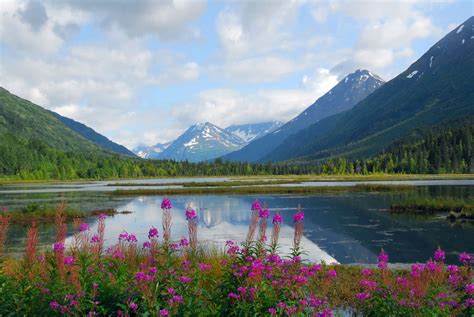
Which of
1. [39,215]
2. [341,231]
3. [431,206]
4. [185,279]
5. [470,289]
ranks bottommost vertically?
[341,231]

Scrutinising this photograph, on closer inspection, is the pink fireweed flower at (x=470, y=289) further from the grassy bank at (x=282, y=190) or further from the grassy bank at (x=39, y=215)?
the grassy bank at (x=282, y=190)

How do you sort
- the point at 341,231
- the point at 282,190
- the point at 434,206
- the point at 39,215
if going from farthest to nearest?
1. the point at 282,190
2. the point at 434,206
3. the point at 39,215
4. the point at 341,231

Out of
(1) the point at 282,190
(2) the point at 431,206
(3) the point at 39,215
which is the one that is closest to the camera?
(3) the point at 39,215

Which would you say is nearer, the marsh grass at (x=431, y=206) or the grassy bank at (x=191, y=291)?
the grassy bank at (x=191, y=291)

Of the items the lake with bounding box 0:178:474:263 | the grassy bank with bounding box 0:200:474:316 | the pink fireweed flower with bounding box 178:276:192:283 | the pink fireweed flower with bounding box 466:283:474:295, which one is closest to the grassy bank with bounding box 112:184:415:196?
the lake with bounding box 0:178:474:263

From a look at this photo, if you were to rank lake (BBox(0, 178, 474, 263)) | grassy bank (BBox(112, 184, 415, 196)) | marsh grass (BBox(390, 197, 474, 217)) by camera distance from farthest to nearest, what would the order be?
grassy bank (BBox(112, 184, 415, 196)) < marsh grass (BBox(390, 197, 474, 217)) < lake (BBox(0, 178, 474, 263))

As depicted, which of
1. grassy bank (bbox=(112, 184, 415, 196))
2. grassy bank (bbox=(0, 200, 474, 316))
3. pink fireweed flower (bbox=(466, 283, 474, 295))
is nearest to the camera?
grassy bank (bbox=(0, 200, 474, 316))

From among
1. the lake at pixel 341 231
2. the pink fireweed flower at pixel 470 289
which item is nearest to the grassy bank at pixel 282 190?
the lake at pixel 341 231


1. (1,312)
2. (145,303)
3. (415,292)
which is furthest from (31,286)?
(415,292)

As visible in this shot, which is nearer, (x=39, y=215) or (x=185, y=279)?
(x=185, y=279)

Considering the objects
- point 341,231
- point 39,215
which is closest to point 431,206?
point 341,231

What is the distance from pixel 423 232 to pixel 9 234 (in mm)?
37601

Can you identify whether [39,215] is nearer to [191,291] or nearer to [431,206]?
[191,291]

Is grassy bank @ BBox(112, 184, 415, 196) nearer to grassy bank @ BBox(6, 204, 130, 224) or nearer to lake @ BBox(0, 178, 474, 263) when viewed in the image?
lake @ BBox(0, 178, 474, 263)
